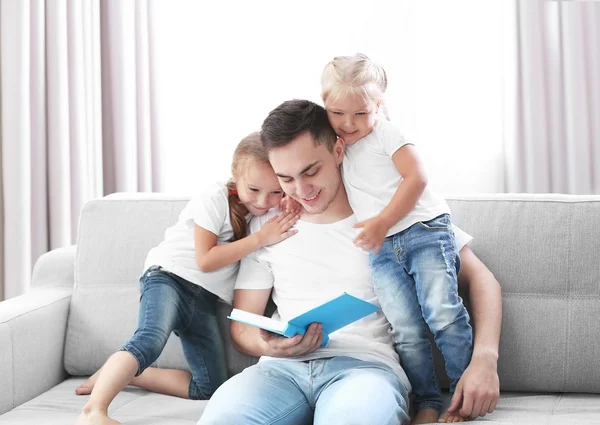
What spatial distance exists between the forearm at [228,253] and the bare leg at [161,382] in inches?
12.9

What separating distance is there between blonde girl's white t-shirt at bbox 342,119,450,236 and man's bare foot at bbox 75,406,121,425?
764mm

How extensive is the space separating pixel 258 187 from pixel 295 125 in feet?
0.71

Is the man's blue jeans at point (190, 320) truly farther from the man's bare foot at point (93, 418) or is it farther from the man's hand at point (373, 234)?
the man's hand at point (373, 234)

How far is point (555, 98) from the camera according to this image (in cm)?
323

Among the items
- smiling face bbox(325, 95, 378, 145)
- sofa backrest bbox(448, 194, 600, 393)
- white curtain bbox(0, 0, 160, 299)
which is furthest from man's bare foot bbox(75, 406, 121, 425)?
white curtain bbox(0, 0, 160, 299)

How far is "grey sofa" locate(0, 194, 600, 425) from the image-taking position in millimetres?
1925

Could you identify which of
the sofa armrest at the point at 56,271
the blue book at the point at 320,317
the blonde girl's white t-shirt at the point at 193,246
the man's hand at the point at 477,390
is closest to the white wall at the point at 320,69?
the sofa armrest at the point at 56,271

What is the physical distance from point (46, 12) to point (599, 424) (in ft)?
8.82

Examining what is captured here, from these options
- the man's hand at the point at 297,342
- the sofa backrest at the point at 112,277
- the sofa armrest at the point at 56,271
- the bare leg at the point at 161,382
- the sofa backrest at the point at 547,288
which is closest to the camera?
the man's hand at the point at 297,342

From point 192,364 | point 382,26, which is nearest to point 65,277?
point 192,364

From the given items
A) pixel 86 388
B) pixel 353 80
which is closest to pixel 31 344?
pixel 86 388

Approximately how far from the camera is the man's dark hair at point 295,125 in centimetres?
183

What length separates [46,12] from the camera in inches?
129

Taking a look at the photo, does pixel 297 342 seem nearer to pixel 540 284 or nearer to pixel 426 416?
pixel 426 416
